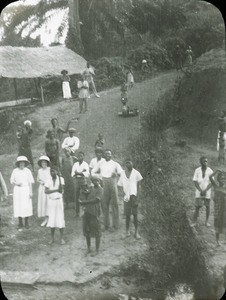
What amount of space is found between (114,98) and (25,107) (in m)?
1.69

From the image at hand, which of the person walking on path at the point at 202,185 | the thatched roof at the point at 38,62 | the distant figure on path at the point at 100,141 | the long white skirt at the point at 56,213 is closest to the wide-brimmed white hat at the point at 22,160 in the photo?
the long white skirt at the point at 56,213

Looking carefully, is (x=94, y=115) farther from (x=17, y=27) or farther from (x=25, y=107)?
(x=17, y=27)

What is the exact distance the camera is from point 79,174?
816 cm

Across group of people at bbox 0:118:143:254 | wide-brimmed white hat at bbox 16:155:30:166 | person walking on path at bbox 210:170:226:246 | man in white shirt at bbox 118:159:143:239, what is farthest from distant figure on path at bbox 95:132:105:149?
person walking on path at bbox 210:170:226:246

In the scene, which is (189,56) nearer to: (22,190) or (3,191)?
(22,190)

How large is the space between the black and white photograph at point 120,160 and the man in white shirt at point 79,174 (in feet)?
0.08

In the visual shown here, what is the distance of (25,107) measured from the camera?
28.6 feet

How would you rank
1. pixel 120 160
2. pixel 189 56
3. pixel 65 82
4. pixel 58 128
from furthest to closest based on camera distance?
1. pixel 65 82
2. pixel 58 128
3. pixel 189 56
4. pixel 120 160

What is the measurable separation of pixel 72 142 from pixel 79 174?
0.59 m

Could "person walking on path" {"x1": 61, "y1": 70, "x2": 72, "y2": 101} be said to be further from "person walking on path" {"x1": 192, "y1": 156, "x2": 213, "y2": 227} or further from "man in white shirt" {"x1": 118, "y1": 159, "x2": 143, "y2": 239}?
"person walking on path" {"x1": 192, "y1": 156, "x2": 213, "y2": 227}

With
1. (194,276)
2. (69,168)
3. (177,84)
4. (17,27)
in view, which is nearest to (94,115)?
(69,168)

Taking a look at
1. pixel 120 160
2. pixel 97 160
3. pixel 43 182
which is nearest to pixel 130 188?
pixel 120 160

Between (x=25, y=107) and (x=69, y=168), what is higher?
(x=25, y=107)

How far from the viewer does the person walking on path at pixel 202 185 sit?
25.8 feet
